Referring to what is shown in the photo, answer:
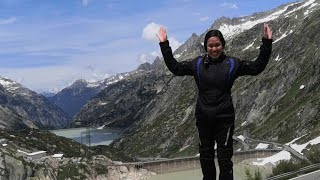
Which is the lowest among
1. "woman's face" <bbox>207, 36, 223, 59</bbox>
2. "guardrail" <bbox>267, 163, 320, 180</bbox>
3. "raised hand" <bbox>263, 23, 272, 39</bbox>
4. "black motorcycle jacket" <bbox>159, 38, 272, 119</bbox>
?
"guardrail" <bbox>267, 163, 320, 180</bbox>

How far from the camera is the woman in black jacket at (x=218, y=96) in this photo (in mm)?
8211

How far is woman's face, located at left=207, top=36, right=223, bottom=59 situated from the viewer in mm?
8297

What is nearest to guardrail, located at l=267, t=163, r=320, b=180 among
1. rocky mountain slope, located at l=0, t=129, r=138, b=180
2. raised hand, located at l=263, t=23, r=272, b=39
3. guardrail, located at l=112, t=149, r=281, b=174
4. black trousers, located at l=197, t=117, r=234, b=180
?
black trousers, located at l=197, t=117, r=234, b=180

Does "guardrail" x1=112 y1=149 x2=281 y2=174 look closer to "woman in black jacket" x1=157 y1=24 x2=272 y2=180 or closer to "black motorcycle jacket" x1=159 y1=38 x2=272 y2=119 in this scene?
"woman in black jacket" x1=157 y1=24 x2=272 y2=180

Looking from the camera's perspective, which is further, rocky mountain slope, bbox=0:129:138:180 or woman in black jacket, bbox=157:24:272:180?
rocky mountain slope, bbox=0:129:138:180

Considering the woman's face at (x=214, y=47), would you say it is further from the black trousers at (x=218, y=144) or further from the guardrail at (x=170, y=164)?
the guardrail at (x=170, y=164)

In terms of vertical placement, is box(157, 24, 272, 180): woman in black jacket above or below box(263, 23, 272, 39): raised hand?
below

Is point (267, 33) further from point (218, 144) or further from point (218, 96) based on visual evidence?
point (218, 144)

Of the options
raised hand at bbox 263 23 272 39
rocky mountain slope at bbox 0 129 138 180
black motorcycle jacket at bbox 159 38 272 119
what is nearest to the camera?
raised hand at bbox 263 23 272 39

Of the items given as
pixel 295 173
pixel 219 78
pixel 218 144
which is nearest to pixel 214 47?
pixel 219 78

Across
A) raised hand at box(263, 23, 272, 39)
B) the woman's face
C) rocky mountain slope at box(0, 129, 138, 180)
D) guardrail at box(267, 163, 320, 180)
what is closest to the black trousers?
the woman's face

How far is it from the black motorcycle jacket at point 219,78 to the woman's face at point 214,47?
0.10 meters

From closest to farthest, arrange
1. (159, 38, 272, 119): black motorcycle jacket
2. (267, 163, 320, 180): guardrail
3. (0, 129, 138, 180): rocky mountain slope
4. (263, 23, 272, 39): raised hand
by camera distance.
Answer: (263, 23, 272, 39): raised hand < (159, 38, 272, 119): black motorcycle jacket < (267, 163, 320, 180): guardrail < (0, 129, 138, 180): rocky mountain slope

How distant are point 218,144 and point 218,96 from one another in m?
0.79
